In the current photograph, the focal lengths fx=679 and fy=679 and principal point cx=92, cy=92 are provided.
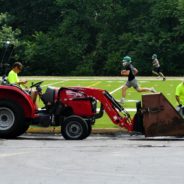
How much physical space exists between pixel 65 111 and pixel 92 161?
398cm

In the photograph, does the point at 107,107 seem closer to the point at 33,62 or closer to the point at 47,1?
the point at 33,62

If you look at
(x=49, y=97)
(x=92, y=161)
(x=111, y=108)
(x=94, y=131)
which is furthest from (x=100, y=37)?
(x=92, y=161)

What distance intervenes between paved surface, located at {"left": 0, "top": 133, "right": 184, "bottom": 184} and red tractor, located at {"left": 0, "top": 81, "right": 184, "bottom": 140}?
36cm

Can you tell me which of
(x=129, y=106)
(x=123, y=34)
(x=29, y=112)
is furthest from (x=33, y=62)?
(x=29, y=112)

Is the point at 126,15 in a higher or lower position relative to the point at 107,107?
higher

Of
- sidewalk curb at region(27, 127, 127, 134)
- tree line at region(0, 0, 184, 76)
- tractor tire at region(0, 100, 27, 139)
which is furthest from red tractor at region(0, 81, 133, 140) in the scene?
tree line at region(0, 0, 184, 76)

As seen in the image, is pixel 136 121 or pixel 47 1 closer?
pixel 136 121

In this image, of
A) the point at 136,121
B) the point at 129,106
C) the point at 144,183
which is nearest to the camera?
the point at 144,183

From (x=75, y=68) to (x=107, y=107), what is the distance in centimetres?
4420

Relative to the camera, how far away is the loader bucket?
1370cm

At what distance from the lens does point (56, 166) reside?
9781 mm

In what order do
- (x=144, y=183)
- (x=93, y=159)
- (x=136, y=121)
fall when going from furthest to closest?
(x=136, y=121)
(x=93, y=159)
(x=144, y=183)

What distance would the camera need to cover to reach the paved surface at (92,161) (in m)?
8.80

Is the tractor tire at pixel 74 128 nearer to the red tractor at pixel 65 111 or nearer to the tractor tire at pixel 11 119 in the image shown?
the red tractor at pixel 65 111
